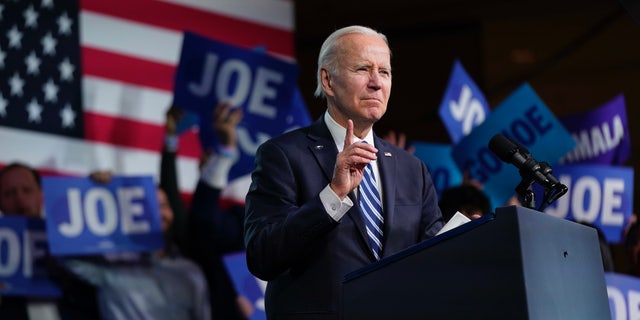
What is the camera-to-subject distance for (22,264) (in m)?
4.10

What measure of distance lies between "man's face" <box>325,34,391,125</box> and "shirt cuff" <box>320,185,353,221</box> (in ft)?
0.82

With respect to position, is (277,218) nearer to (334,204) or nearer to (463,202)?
(334,204)

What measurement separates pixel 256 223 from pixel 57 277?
2403mm

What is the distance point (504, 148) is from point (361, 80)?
359 mm

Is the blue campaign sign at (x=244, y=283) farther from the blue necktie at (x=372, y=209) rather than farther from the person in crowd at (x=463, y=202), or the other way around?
the blue necktie at (x=372, y=209)

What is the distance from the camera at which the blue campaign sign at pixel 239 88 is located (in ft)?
14.8

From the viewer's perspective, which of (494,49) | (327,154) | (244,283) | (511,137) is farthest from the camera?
(494,49)

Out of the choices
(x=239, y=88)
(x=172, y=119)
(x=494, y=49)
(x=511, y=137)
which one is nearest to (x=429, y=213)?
(x=511, y=137)

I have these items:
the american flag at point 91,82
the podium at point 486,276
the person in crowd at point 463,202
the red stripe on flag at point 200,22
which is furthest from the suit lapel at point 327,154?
the red stripe on flag at point 200,22

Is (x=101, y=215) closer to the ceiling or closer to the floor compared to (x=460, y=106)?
closer to the floor

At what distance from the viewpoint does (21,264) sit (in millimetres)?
4094

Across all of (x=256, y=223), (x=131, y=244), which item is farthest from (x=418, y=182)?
(x=131, y=244)

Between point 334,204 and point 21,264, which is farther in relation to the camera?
point 21,264

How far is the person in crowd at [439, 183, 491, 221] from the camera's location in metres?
3.38
